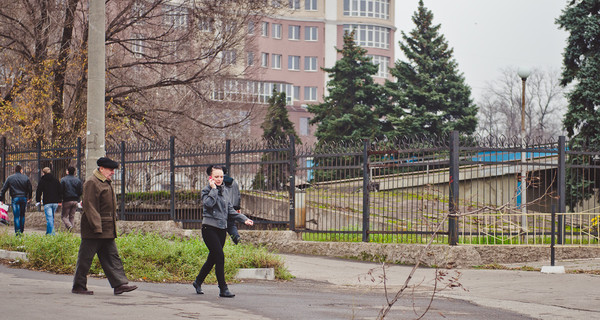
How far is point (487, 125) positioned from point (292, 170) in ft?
248

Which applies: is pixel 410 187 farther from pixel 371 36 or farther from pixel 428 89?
pixel 371 36

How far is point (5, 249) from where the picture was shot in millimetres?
16203

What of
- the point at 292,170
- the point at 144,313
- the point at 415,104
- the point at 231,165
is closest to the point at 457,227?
the point at 292,170

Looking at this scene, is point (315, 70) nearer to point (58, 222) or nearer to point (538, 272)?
point (58, 222)

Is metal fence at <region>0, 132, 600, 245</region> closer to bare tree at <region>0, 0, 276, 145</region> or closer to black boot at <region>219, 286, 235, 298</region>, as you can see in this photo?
black boot at <region>219, 286, 235, 298</region>

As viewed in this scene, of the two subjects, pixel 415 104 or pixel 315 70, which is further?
pixel 315 70

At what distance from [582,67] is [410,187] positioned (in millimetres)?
12983

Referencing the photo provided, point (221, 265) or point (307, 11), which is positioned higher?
point (307, 11)

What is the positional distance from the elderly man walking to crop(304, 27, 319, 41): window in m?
80.8

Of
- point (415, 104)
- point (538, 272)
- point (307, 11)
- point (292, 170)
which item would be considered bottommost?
point (538, 272)

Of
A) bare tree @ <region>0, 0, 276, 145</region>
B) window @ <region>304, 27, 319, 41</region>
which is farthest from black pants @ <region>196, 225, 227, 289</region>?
window @ <region>304, 27, 319, 41</region>

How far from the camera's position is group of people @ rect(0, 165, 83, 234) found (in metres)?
20.1

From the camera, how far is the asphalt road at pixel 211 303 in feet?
28.7

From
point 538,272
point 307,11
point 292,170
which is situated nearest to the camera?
point 538,272
